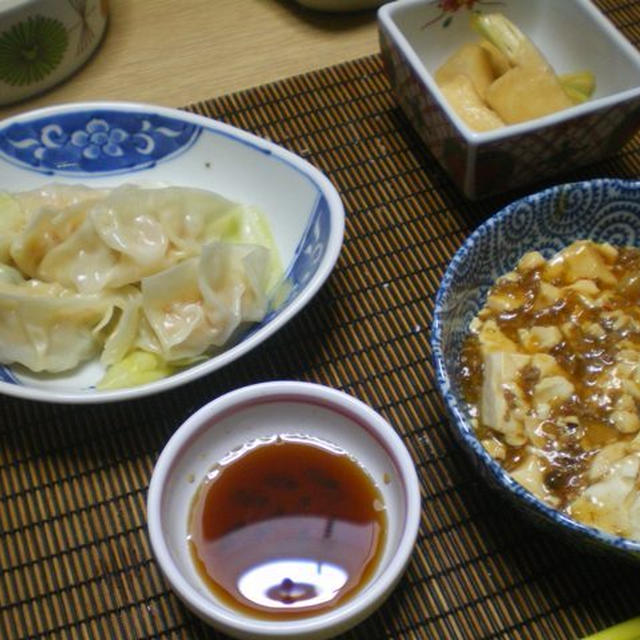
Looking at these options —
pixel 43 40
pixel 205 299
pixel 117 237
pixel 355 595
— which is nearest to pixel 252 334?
pixel 205 299

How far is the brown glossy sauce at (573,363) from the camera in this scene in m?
1.14

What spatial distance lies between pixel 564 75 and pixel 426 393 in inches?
28.6

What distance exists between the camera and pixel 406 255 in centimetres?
150

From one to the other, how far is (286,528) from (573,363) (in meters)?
0.47

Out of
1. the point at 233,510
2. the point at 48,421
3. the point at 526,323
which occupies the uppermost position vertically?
the point at 526,323

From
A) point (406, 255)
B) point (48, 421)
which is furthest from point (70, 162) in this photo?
point (406, 255)

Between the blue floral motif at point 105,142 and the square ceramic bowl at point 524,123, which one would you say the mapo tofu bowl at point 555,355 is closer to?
the square ceramic bowl at point 524,123

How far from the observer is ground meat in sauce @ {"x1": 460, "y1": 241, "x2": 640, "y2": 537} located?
3.74ft

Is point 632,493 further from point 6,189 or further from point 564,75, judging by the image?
point 6,189

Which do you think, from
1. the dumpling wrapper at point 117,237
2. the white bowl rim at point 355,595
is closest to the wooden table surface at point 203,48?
the dumpling wrapper at point 117,237

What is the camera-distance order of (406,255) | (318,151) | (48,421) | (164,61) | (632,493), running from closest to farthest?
1. (632,493)
2. (48,421)
3. (406,255)
4. (318,151)
5. (164,61)

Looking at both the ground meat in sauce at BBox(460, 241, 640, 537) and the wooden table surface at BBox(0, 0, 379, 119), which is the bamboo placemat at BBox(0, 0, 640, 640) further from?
the wooden table surface at BBox(0, 0, 379, 119)

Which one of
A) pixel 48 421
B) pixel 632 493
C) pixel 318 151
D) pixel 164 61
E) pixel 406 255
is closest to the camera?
pixel 632 493

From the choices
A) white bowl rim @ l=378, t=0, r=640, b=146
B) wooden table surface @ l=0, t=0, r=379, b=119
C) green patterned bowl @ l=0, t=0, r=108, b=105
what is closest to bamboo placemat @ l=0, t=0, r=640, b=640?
white bowl rim @ l=378, t=0, r=640, b=146
